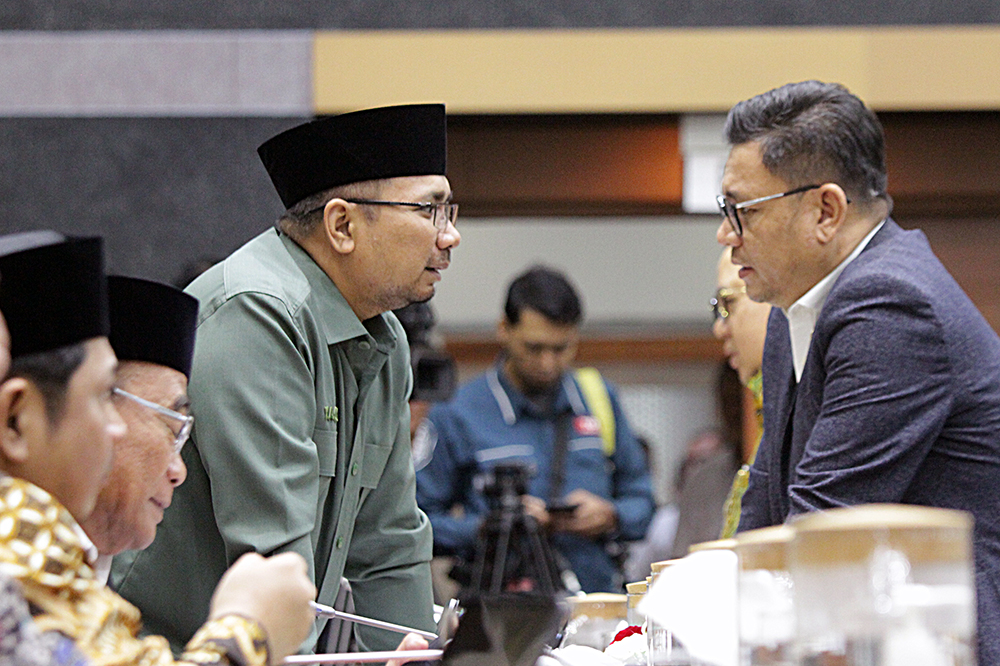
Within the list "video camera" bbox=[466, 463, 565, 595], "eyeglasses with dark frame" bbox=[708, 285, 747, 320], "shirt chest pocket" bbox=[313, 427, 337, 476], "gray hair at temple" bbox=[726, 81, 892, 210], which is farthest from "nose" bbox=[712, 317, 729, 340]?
"shirt chest pocket" bbox=[313, 427, 337, 476]

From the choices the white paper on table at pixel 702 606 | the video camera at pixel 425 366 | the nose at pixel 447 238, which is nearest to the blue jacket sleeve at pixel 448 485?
the video camera at pixel 425 366

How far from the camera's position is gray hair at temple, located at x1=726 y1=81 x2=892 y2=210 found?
6.33ft

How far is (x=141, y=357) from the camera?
4.25ft

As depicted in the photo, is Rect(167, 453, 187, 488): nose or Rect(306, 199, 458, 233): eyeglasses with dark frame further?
Rect(306, 199, 458, 233): eyeglasses with dark frame

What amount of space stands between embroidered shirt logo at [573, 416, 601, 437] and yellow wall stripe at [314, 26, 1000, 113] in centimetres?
119

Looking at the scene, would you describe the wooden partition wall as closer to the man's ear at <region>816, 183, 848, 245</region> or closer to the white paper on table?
the man's ear at <region>816, 183, 848, 245</region>

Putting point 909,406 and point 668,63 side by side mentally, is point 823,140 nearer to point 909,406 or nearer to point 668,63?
point 909,406

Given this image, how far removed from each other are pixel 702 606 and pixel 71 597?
1.82 ft

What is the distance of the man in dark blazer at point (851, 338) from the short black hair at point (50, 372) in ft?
3.20

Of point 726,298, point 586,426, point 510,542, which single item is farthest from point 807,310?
point 586,426

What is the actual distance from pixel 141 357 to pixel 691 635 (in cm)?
63

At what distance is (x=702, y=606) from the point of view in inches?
44.8

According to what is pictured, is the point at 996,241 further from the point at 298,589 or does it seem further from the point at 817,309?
→ the point at 298,589

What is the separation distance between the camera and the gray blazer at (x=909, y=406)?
161cm
